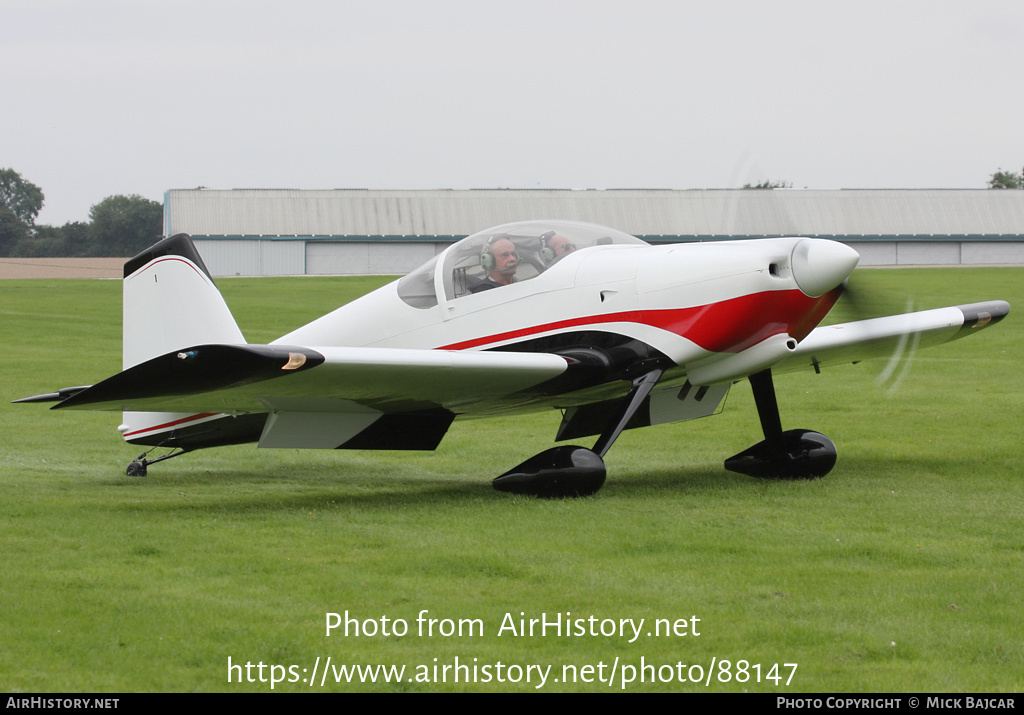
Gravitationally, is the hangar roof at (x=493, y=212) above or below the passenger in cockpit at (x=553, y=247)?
above

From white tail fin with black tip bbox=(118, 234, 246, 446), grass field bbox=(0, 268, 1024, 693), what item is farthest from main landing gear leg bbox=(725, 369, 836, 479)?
white tail fin with black tip bbox=(118, 234, 246, 446)

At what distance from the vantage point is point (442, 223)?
60062 millimetres

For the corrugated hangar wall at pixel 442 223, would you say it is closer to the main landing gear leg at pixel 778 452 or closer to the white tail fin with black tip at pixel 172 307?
the white tail fin with black tip at pixel 172 307

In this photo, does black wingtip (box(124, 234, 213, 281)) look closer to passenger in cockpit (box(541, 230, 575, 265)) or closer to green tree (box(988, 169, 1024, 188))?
passenger in cockpit (box(541, 230, 575, 265))

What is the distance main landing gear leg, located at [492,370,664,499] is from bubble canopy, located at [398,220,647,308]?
4.40 feet

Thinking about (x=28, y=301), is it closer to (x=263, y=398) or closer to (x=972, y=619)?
(x=263, y=398)

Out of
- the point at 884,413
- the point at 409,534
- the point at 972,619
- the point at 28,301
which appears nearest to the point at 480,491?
the point at 409,534

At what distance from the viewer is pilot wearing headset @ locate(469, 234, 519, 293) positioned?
9523 mm

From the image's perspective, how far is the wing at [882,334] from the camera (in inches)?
410

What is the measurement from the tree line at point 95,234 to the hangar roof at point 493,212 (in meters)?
35.6

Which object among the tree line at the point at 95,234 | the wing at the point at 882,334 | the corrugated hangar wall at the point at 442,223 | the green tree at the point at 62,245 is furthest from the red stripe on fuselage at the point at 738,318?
the green tree at the point at 62,245
